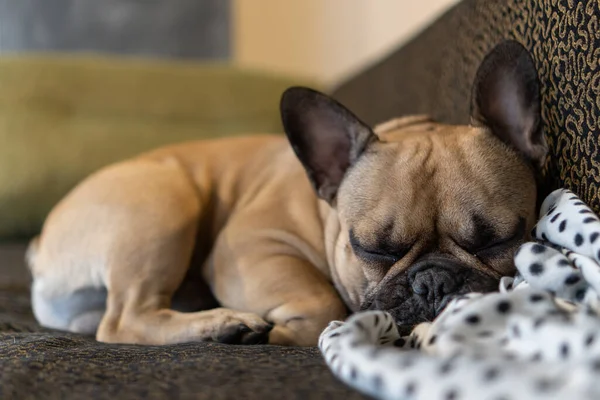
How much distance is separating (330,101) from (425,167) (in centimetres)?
25

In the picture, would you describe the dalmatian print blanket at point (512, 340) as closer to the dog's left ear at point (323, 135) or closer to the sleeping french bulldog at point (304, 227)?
the sleeping french bulldog at point (304, 227)

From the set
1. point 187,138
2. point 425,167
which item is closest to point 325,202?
point 425,167

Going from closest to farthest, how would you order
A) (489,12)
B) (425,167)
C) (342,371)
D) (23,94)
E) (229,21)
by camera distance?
(342,371) < (425,167) < (489,12) < (23,94) < (229,21)

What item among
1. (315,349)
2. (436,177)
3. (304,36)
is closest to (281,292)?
(315,349)

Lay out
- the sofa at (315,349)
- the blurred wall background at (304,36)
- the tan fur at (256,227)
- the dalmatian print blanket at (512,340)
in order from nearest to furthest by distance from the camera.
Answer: the dalmatian print blanket at (512,340) < the sofa at (315,349) < the tan fur at (256,227) < the blurred wall background at (304,36)

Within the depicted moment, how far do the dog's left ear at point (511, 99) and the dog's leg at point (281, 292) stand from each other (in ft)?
1.47

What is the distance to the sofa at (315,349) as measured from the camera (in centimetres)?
79

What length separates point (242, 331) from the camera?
3.96 feet

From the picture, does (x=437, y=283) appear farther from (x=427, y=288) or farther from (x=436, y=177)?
(x=436, y=177)

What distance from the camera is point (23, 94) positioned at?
2404 mm

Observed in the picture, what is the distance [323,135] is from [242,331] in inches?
16.8

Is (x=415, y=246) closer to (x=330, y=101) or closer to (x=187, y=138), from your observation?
(x=330, y=101)

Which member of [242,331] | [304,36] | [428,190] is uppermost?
[428,190]

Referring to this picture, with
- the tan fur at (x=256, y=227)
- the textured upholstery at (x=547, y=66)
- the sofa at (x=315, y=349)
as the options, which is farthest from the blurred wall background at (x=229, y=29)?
the tan fur at (x=256, y=227)
